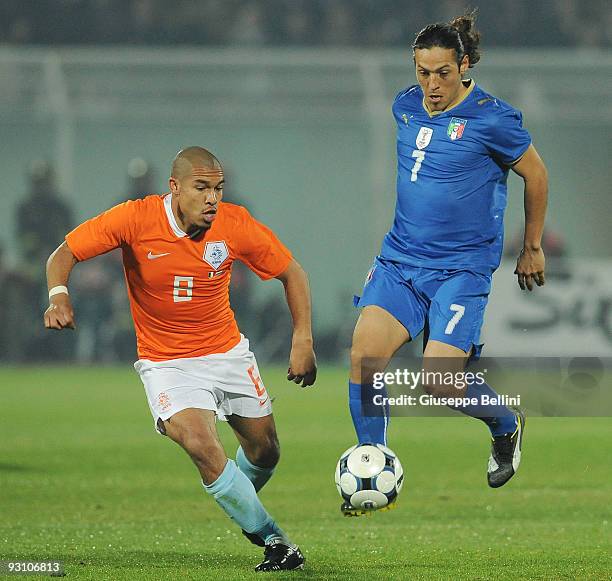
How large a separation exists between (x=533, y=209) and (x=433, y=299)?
64 centimetres

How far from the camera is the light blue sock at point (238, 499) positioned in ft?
20.8

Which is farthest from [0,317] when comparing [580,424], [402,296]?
[402,296]

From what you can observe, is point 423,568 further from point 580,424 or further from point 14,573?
point 580,424

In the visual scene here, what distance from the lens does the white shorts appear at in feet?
21.4

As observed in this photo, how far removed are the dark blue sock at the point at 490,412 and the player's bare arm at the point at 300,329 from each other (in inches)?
34.1

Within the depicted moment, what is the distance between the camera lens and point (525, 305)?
1669 centimetres

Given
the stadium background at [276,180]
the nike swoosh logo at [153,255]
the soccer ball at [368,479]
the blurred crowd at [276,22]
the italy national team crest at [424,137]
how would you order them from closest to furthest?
the soccer ball at [368,479] → the nike swoosh logo at [153,255] → the italy national team crest at [424,137] → the stadium background at [276,180] → the blurred crowd at [276,22]

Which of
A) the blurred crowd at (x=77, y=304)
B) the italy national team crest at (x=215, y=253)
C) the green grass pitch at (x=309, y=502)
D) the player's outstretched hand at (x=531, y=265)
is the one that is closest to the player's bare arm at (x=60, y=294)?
the italy national team crest at (x=215, y=253)

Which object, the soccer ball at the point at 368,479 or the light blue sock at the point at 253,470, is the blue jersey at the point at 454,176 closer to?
the soccer ball at the point at 368,479

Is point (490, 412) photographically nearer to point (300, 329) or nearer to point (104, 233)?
point (300, 329)

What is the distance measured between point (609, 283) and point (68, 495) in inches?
370

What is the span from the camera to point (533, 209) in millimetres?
6910

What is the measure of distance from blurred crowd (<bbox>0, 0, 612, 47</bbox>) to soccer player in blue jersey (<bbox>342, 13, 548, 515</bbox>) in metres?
15.8

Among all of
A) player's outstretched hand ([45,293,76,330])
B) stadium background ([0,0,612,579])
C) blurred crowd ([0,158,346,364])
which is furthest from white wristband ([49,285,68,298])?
blurred crowd ([0,158,346,364])
